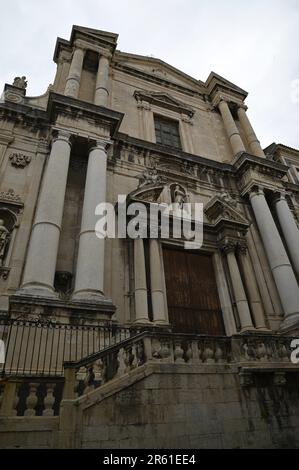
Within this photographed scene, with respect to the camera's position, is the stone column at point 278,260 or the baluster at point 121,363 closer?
the baluster at point 121,363

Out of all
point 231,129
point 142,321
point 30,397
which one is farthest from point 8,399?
point 231,129

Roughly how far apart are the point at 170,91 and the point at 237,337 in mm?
16532

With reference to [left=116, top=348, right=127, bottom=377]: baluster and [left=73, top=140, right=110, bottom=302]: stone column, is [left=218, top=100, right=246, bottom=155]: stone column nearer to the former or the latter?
[left=73, top=140, right=110, bottom=302]: stone column

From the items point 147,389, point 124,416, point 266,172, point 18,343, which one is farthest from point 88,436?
point 266,172

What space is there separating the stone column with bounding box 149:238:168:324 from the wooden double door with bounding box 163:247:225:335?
62 cm

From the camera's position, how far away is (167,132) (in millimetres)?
16688

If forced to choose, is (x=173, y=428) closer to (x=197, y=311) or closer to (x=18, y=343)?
(x=18, y=343)

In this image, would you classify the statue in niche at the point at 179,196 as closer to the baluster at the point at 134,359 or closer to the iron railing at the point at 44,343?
the iron railing at the point at 44,343

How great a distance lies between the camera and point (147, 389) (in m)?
5.29

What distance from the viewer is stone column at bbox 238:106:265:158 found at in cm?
1714

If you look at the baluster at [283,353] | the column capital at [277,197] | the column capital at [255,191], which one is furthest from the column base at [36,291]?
the column capital at [277,197]

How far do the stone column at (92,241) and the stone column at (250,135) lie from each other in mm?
9224

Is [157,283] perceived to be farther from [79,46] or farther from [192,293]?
[79,46]

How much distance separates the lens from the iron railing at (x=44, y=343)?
631 cm
